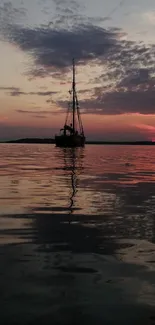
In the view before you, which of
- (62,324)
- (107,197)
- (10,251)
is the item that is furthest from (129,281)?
(107,197)

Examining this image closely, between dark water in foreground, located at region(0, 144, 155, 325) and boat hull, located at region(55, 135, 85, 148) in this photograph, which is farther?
boat hull, located at region(55, 135, 85, 148)

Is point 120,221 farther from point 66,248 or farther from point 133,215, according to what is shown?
point 66,248

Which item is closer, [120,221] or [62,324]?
[62,324]

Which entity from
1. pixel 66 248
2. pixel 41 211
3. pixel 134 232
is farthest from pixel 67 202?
pixel 66 248

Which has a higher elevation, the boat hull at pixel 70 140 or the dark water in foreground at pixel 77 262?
the boat hull at pixel 70 140

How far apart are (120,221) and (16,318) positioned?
22.0 ft

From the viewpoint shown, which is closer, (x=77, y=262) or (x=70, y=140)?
(x=77, y=262)

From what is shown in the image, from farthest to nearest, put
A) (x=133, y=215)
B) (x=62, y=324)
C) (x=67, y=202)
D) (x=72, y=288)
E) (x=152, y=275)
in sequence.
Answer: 1. (x=67, y=202)
2. (x=133, y=215)
3. (x=152, y=275)
4. (x=72, y=288)
5. (x=62, y=324)

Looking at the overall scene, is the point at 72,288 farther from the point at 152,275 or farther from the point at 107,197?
the point at 107,197

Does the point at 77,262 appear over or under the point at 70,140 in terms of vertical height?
under

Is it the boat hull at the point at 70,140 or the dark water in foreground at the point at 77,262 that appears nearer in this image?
the dark water in foreground at the point at 77,262

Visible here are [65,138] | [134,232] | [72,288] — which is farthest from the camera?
[65,138]

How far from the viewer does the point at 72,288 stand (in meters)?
6.04

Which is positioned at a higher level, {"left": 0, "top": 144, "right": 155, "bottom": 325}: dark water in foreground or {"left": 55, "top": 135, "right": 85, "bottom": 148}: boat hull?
{"left": 55, "top": 135, "right": 85, "bottom": 148}: boat hull
